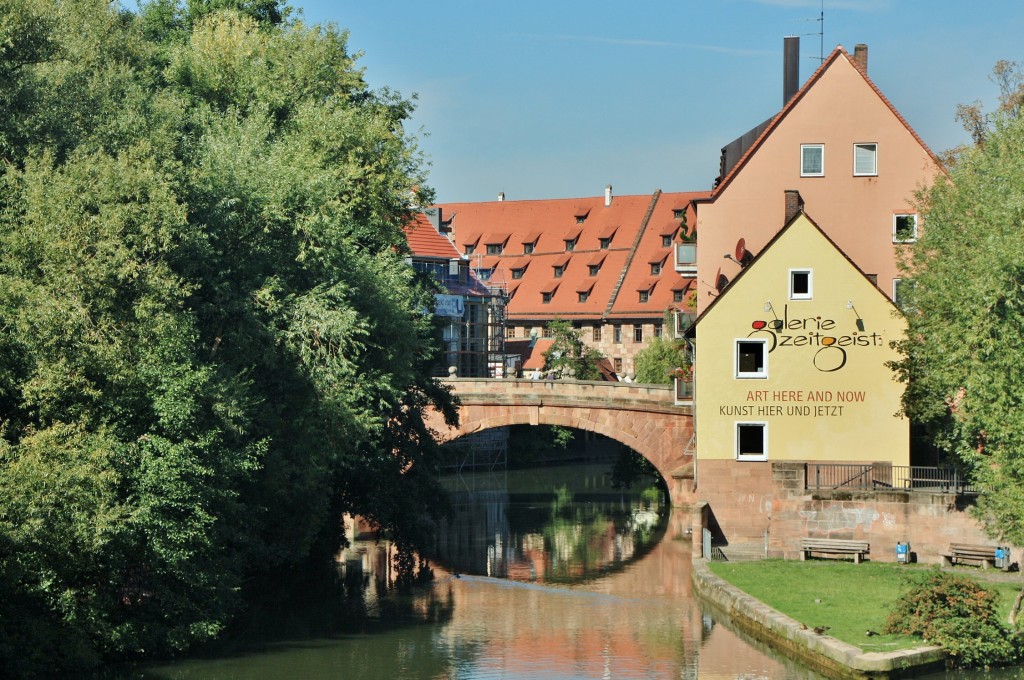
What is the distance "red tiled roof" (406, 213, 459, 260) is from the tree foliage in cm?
3093

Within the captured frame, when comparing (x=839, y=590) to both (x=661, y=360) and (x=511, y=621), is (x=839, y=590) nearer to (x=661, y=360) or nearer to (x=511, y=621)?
(x=511, y=621)

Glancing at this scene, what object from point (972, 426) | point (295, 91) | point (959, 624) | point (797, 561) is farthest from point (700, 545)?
point (295, 91)

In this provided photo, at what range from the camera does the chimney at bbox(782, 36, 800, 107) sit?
51.9 metres

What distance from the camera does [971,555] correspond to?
37094 millimetres

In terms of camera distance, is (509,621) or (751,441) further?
A: (751,441)

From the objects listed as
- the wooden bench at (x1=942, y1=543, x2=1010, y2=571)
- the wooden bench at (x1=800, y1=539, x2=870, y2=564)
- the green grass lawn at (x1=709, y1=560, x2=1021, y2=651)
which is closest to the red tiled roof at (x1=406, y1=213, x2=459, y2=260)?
the wooden bench at (x1=800, y1=539, x2=870, y2=564)

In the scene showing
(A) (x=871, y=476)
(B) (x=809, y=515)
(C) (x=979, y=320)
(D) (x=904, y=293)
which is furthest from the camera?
(A) (x=871, y=476)

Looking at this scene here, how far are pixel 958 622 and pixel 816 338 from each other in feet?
50.2

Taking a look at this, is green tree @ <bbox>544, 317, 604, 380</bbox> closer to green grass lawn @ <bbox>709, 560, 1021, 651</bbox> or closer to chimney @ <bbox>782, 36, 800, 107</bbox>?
chimney @ <bbox>782, 36, 800, 107</bbox>

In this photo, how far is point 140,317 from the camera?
2864 cm

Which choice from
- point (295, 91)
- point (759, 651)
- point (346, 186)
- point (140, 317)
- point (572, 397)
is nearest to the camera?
point (140, 317)

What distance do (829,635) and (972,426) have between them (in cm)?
661

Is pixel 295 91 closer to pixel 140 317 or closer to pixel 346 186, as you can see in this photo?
pixel 346 186

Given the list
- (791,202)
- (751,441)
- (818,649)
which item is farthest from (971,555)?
(791,202)
